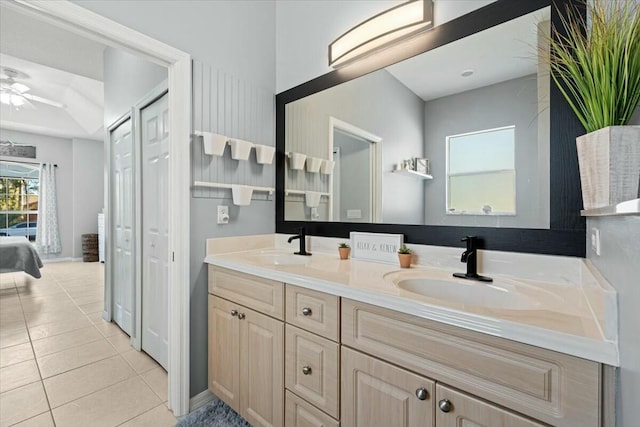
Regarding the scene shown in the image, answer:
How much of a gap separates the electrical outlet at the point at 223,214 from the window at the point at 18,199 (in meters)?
7.03

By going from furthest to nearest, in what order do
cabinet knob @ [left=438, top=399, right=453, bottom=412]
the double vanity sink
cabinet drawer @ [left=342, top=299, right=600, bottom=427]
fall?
1. the double vanity sink
2. cabinet knob @ [left=438, top=399, right=453, bottom=412]
3. cabinet drawer @ [left=342, top=299, right=600, bottom=427]

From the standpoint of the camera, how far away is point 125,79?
8.98ft

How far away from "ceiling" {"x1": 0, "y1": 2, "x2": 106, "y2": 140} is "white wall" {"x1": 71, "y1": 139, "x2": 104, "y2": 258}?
0.34 metres

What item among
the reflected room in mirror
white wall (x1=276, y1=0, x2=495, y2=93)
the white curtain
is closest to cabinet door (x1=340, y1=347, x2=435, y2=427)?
the reflected room in mirror

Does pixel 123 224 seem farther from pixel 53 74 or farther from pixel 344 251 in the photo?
pixel 53 74

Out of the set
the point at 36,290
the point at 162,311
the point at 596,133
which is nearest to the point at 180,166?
the point at 162,311

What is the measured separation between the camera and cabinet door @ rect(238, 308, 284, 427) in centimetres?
134

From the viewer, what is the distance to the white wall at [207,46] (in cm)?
154

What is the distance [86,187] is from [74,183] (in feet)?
0.75

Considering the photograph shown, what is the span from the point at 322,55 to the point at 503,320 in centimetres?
189

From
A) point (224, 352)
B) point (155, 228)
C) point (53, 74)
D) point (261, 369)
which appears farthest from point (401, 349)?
point (53, 74)

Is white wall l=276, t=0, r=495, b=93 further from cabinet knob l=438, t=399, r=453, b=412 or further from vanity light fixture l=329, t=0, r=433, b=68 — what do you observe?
cabinet knob l=438, t=399, r=453, b=412

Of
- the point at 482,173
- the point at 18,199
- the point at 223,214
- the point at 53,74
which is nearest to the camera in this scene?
the point at 482,173

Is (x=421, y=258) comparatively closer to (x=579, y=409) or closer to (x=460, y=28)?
(x=579, y=409)
